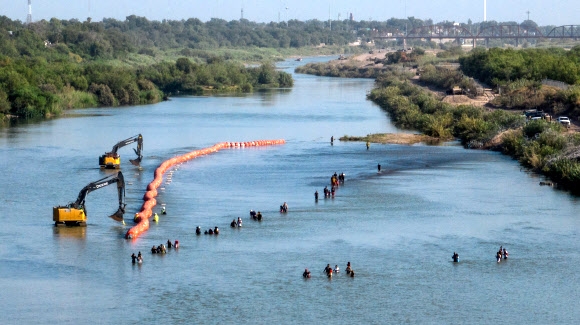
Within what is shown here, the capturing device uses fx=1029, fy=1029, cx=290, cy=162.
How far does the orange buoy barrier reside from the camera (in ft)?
150

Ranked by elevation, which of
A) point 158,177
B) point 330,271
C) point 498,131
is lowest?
point 330,271

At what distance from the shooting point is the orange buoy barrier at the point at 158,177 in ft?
150

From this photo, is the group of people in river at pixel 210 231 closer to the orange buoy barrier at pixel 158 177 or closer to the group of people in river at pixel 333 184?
the orange buoy barrier at pixel 158 177

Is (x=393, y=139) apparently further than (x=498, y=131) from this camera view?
Yes

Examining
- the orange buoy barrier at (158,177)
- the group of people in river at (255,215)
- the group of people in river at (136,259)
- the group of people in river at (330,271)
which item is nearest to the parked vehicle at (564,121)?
the orange buoy barrier at (158,177)

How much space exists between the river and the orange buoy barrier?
0.66m

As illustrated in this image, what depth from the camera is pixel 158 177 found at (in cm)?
6000

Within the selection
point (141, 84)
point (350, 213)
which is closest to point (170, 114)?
point (141, 84)

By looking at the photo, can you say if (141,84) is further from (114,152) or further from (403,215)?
(403,215)

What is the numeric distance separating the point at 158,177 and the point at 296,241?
17958mm

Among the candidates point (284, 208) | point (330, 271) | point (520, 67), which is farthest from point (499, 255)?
point (520, 67)

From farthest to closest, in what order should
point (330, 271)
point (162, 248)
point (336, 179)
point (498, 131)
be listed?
1. point (498, 131)
2. point (336, 179)
3. point (162, 248)
4. point (330, 271)

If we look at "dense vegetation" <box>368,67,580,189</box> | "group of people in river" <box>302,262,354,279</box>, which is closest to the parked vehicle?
"dense vegetation" <box>368,67,580,189</box>

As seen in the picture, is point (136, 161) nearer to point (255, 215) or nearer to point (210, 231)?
point (255, 215)
